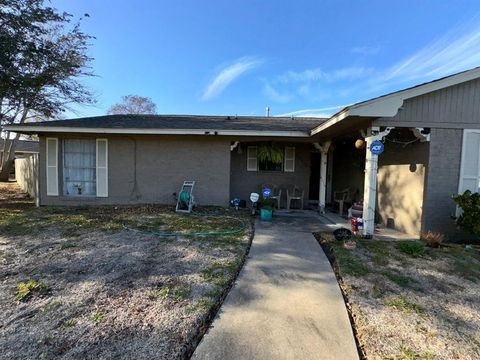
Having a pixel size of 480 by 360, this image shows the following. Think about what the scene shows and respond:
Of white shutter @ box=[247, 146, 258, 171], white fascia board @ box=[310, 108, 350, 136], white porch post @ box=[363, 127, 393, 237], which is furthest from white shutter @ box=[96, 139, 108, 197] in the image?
white porch post @ box=[363, 127, 393, 237]

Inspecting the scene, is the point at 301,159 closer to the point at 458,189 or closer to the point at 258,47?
the point at 458,189

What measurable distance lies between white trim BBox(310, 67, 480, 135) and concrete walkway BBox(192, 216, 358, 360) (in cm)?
263

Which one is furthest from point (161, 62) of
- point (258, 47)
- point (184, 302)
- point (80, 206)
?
point (184, 302)

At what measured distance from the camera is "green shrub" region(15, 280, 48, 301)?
2.92 m

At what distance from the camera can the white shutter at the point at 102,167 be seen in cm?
857

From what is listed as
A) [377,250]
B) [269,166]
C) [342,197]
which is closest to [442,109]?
[377,250]

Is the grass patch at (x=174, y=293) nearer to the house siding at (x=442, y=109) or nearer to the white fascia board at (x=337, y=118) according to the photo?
the white fascia board at (x=337, y=118)

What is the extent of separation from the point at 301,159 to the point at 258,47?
8538mm

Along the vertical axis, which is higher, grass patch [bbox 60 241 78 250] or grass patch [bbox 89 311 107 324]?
grass patch [bbox 60 241 78 250]

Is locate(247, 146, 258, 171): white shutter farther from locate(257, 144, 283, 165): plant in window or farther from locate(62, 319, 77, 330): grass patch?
locate(62, 319, 77, 330): grass patch

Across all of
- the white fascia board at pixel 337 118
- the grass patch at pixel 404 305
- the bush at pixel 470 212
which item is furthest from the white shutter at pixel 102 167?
the bush at pixel 470 212

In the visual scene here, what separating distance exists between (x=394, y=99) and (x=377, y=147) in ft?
2.99

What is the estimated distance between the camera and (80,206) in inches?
330

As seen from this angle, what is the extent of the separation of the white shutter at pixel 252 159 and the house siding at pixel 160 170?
1123 mm
